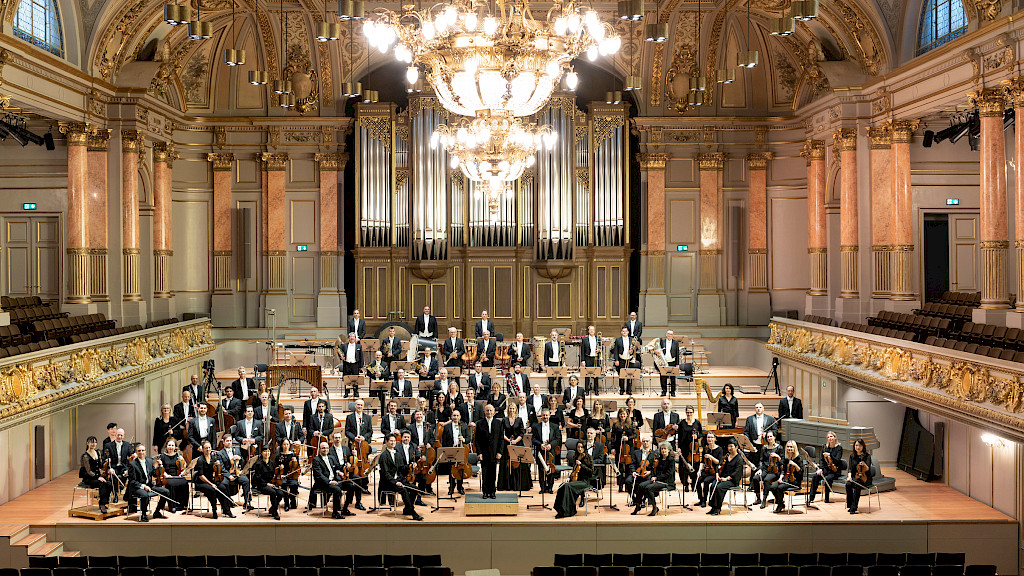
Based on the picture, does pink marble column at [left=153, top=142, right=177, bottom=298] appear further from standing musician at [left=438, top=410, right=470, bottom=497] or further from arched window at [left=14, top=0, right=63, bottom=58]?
standing musician at [left=438, top=410, right=470, bottom=497]

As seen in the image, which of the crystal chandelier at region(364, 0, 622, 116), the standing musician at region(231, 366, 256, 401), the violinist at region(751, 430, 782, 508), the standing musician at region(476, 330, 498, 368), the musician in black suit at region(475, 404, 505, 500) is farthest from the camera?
the standing musician at region(476, 330, 498, 368)

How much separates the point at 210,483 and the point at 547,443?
4268mm

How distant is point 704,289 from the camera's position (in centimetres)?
1994

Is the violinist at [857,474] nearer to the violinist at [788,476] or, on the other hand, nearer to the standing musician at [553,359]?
the violinist at [788,476]

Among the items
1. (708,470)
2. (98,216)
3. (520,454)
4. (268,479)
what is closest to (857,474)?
(708,470)

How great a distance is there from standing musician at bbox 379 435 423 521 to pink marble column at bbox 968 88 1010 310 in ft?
26.3

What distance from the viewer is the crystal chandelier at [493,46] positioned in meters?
A: 9.38

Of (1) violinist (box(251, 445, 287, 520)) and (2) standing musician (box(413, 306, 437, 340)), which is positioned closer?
(1) violinist (box(251, 445, 287, 520))

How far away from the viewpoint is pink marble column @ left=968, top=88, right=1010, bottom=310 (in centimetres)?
1277

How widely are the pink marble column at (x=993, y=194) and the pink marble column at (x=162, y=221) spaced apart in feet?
45.8

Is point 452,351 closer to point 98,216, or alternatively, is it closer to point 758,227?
point 98,216

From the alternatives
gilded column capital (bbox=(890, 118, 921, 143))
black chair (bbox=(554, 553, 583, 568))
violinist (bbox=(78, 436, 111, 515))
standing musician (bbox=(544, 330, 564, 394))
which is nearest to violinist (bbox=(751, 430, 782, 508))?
black chair (bbox=(554, 553, 583, 568))

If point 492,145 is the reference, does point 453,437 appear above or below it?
below

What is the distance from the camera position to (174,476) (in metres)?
12.1
